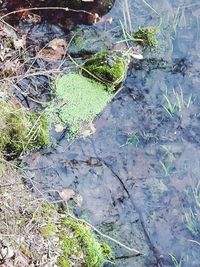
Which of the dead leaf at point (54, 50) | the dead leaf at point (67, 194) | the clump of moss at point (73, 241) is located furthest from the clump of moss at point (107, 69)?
the clump of moss at point (73, 241)

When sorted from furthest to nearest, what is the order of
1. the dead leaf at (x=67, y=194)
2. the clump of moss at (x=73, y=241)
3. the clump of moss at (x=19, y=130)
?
the dead leaf at (x=67, y=194) → the clump of moss at (x=19, y=130) → the clump of moss at (x=73, y=241)

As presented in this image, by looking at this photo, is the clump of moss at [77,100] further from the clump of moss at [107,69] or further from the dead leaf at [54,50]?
the dead leaf at [54,50]

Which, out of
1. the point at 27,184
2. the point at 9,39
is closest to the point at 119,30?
the point at 9,39

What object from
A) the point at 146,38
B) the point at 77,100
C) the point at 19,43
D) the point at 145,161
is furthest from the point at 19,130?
the point at 146,38

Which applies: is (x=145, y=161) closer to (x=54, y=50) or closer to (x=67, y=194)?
(x=67, y=194)

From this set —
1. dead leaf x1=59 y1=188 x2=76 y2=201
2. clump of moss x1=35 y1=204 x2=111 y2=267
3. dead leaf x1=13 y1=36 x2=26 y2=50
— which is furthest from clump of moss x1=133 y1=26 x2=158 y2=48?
clump of moss x1=35 y1=204 x2=111 y2=267

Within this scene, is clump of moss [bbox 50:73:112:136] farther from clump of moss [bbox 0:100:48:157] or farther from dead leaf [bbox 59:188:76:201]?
dead leaf [bbox 59:188:76:201]
